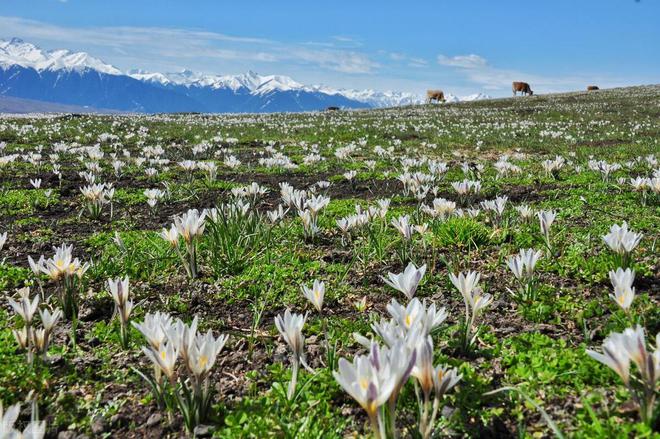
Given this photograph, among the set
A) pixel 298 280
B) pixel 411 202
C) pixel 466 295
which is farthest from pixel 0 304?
pixel 411 202

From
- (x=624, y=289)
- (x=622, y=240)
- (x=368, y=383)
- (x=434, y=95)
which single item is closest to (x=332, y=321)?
(x=368, y=383)

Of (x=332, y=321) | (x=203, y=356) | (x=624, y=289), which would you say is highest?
(x=624, y=289)

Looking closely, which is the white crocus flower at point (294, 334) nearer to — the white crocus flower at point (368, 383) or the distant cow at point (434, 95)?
the white crocus flower at point (368, 383)

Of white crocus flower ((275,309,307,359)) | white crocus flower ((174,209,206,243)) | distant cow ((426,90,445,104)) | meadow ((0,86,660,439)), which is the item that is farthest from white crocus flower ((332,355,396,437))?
distant cow ((426,90,445,104))

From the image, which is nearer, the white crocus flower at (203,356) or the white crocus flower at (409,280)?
the white crocus flower at (203,356)

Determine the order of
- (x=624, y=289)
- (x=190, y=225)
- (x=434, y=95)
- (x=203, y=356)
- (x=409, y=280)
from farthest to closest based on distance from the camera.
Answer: (x=434, y=95) → (x=190, y=225) → (x=409, y=280) → (x=624, y=289) → (x=203, y=356)

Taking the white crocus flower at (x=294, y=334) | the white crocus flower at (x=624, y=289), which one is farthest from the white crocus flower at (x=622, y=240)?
the white crocus flower at (x=294, y=334)

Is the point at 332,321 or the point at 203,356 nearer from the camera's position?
the point at 203,356

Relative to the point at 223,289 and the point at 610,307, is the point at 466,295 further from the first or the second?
the point at 223,289

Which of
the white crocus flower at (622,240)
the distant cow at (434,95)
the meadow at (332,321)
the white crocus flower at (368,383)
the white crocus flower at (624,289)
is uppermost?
the distant cow at (434,95)

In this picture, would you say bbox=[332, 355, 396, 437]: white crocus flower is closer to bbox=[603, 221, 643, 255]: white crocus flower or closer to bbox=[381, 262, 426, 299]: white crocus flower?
bbox=[381, 262, 426, 299]: white crocus flower

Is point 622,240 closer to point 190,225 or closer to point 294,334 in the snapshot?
point 294,334

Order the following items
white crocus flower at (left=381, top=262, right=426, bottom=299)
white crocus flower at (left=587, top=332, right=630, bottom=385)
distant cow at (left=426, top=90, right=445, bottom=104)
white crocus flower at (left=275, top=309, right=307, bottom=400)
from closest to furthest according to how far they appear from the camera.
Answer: white crocus flower at (left=587, top=332, right=630, bottom=385)
white crocus flower at (left=275, top=309, right=307, bottom=400)
white crocus flower at (left=381, top=262, right=426, bottom=299)
distant cow at (left=426, top=90, right=445, bottom=104)

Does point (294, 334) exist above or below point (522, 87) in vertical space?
below
